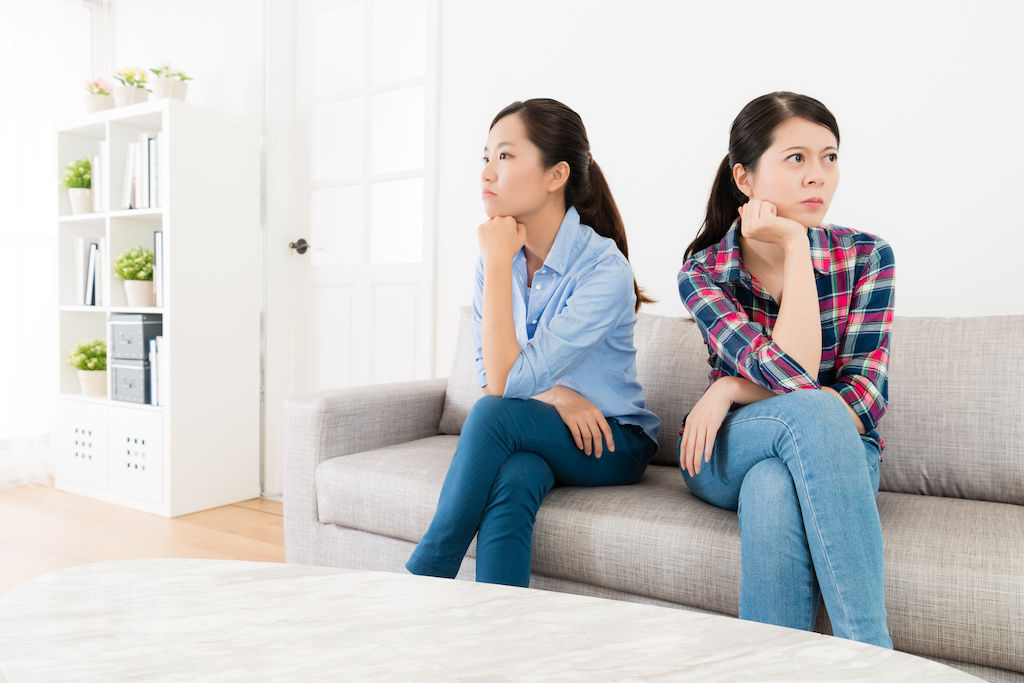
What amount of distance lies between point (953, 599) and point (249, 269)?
2.59 metres

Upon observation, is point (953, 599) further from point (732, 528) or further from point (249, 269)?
point (249, 269)

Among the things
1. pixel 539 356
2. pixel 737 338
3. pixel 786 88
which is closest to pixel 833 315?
pixel 737 338

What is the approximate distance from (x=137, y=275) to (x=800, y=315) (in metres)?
2.45

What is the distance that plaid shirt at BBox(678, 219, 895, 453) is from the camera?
127 cm

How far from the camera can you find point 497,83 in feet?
7.99

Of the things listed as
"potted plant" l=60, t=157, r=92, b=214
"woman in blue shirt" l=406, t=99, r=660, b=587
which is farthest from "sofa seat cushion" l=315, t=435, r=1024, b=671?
"potted plant" l=60, t=157, r=92, b=214

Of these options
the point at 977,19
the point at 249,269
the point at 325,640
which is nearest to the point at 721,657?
the point at 325,640

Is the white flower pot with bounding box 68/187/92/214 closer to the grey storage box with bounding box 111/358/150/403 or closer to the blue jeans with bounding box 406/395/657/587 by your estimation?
the grey storage box with bounding box 111/358/150/403

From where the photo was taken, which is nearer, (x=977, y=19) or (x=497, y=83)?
(x=977, y=19)

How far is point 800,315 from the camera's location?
1231mm

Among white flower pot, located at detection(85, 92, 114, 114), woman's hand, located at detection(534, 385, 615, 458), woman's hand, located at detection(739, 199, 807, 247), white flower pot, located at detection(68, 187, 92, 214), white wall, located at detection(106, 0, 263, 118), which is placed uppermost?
white wall, located at detection(106, 0, 263, 118)

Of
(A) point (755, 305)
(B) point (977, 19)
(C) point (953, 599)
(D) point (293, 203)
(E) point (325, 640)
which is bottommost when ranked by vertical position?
(C) point (953, 599)

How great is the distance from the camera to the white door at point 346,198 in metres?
2.71

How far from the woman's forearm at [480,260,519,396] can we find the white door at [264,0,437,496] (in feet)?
3.87
